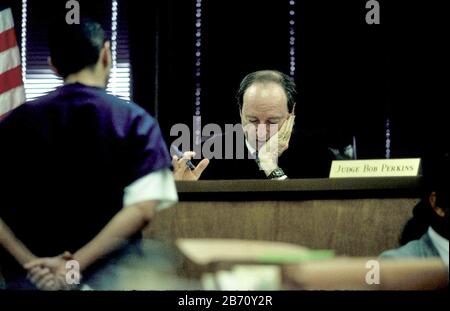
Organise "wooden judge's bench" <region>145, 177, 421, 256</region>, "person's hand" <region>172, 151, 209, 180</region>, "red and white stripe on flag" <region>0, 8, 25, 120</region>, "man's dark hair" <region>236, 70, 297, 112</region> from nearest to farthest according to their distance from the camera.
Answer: "wooden judge's bench" <region>145, 177, 421, 256</region> < "person's hand" <region>172, 151, 209, 180</region> < "man's dark hair" <region>236, 70, 297, 112</region> < "red and white stripe on flag" <region>0, 8, 25, 120</region>

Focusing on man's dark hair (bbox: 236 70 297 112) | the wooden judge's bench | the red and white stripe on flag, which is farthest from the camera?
the red and white stripe on flag

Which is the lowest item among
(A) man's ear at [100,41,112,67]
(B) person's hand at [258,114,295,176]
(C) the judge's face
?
(B) person's hand at [258,114,295,176]

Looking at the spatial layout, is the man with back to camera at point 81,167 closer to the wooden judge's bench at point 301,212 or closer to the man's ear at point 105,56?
the man's ear at point 105,56

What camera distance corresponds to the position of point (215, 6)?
4.34 m

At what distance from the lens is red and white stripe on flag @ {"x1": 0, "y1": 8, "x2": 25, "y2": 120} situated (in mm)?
3352

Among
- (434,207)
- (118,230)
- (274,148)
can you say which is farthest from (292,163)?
(118,230)

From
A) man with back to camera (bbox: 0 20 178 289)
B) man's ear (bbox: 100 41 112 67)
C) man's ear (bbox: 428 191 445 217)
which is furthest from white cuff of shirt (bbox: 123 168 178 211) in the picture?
man's ear (bbox: 428 191 445 217)

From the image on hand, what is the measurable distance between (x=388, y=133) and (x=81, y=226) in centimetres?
276

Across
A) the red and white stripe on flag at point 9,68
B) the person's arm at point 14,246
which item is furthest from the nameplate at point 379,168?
the red and white stripe on flag at point 9,68

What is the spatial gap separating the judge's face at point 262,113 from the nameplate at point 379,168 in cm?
72

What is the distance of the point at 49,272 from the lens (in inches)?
86.0

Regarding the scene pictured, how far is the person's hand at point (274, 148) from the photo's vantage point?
2902mm

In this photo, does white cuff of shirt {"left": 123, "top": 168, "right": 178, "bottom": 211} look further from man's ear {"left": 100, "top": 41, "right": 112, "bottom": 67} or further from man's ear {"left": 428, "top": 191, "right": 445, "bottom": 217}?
man's ear {"left": 428, "top": 191, "right": 445, "bottom": 217}
